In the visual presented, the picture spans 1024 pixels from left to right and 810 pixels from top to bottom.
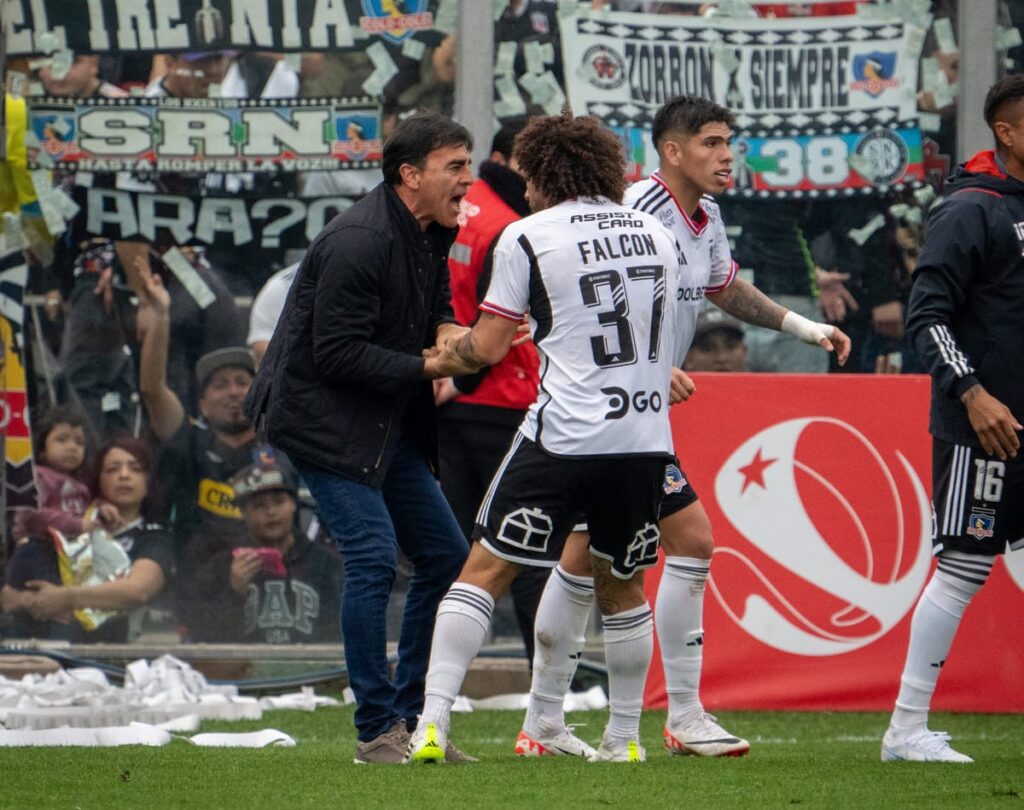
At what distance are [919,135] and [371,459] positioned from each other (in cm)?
501

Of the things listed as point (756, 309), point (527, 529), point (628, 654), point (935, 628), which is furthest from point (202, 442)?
point (935, 628)

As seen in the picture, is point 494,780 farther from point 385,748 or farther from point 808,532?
point 808,532

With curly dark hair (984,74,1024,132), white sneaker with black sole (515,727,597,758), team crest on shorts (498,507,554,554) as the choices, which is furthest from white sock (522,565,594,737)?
curly dark hair (984,74,1024,132)

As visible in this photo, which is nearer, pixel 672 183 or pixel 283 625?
pixel 672 183

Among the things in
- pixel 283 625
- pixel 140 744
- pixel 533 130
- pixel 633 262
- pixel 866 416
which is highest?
pixel 533 130

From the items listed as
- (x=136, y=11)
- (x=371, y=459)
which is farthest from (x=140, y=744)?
(x=136, y=11)

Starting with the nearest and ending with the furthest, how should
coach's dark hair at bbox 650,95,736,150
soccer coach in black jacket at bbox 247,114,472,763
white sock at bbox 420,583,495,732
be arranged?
white sock at bbox 420,583,495,732
soccer coach in black jacket at bbox 247,114,472,763
coach's dark hair at bbox 650,95,736,150

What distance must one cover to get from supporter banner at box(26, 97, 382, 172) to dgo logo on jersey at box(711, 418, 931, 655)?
2.82 metres

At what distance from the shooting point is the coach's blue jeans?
6.00 metres

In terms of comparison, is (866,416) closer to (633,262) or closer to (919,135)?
(919,135)

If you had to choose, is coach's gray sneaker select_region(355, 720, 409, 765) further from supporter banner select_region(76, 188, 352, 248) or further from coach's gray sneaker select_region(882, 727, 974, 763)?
supporter banner select_region(76, 188, 352, 248)

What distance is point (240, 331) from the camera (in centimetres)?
986

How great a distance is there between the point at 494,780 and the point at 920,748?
5.10ft

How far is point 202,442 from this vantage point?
32.4 ft
